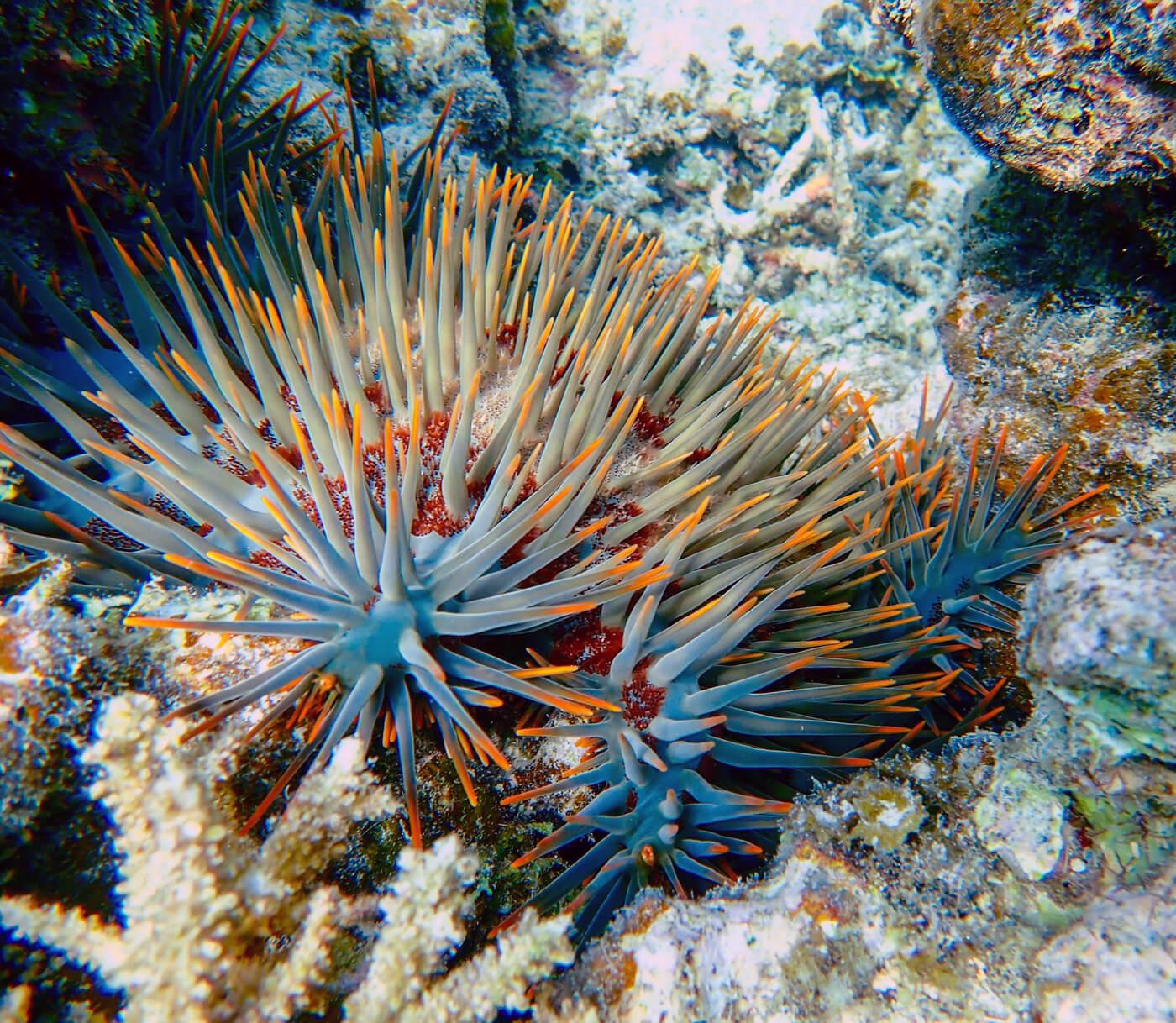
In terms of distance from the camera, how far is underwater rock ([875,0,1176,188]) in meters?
2.30

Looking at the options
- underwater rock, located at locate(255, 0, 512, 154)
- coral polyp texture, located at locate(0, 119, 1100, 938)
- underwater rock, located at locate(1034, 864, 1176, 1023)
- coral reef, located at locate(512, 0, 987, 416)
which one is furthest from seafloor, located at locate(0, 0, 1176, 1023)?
coral reef, located at locate(512, 0, 987, 416)

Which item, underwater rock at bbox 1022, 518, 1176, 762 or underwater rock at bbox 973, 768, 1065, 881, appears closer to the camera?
underwater rock at bbox 1022, 518, 1176, 762

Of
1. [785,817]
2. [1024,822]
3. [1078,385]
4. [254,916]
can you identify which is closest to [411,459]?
[254,916]

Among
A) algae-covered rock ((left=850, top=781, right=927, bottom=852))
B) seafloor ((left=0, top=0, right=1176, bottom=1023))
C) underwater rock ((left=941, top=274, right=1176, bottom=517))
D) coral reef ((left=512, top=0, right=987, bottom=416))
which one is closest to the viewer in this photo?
seafloor ((left=0, top=0, right=1176, bottom=1023))

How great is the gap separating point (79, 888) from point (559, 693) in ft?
4.12

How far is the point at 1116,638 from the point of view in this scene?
1511 mm

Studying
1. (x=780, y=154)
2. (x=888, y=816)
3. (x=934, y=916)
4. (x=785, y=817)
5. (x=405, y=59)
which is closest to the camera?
(x=934, y=916)

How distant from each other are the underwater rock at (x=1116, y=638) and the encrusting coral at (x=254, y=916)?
4.65 feet

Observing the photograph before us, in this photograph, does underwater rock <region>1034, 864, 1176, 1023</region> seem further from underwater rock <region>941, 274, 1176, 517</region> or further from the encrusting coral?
underwater rock <region>941, 274, 1176, 517</region>

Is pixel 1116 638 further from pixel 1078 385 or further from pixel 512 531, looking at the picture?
pixel 1078 385

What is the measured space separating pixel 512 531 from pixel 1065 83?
8.52ft

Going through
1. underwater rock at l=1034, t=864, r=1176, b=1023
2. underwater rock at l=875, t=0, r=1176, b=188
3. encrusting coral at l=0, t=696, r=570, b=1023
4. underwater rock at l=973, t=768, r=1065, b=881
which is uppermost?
underwater rock at l=875, t=0, r=1176, b=188

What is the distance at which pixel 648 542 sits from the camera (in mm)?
2268

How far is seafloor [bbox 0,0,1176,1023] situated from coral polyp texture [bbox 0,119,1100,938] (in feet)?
0.48
